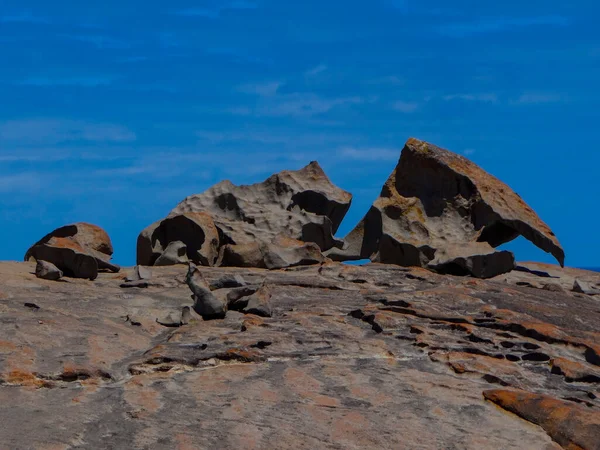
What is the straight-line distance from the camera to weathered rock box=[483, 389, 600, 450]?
5.04m

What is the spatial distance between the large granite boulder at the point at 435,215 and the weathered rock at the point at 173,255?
2.71 metres

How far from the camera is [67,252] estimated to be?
1039 cm

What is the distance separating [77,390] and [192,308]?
2.72 m

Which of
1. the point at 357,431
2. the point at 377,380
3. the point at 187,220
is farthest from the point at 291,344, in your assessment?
the point at 187,220

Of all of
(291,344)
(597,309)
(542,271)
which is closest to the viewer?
(291,344)

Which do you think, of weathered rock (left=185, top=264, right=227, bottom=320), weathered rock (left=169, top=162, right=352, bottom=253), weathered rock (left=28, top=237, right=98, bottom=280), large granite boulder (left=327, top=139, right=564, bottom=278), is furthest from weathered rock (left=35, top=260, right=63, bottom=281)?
large granite boulder (left=327, top=139, right=564, bottom=278)

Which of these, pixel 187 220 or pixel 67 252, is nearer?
pixel 67 252

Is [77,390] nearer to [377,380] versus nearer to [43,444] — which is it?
[43,444]

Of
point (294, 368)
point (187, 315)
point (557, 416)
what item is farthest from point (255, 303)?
point (557, 416)

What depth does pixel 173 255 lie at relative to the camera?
12.8m

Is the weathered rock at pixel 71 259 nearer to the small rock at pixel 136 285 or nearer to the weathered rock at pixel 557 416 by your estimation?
the small rock at pixel 136 285

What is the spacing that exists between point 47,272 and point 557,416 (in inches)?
245

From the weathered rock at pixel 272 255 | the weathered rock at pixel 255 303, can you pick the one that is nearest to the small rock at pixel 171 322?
the weathered rock at pixel 255 303

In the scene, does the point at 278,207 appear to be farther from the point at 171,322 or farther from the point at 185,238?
the point at 171,322
